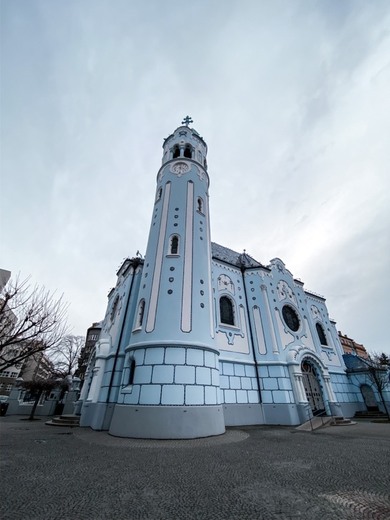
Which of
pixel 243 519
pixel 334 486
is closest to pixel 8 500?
pixel 243 519

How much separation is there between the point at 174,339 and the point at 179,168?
14.1 meters

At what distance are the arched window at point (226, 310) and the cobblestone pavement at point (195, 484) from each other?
428 inches

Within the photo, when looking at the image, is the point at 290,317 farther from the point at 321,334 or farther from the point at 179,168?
the point at 179,168

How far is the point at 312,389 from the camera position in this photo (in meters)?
18.8

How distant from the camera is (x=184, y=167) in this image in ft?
65.0

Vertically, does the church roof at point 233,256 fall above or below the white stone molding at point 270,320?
above

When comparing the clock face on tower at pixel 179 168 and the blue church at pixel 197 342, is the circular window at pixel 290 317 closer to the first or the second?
the blue church at pixel 197 342

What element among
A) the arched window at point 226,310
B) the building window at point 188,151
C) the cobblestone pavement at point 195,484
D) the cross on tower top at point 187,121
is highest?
the cross on tower top at point 187,121

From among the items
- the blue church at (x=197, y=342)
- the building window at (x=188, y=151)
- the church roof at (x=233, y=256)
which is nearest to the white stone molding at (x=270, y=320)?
the blue church at (x=197, y=342)

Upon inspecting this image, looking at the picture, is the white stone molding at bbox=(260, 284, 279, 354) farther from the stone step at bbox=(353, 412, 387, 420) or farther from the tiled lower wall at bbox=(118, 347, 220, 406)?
the stone step at bbox=(353, 412, 387, 420)

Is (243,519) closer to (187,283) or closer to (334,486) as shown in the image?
(334,486)

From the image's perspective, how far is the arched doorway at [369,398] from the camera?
21775 mm

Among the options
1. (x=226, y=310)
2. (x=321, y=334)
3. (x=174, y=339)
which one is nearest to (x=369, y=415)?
(x=321, y=334)

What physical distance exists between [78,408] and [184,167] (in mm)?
22245
